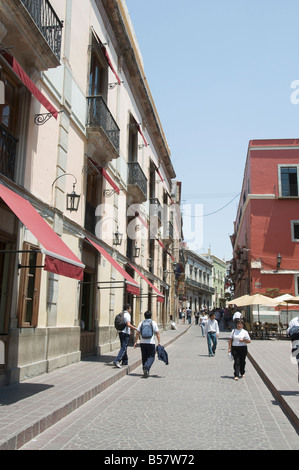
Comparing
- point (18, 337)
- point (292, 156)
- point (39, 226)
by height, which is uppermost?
point (292, 156)

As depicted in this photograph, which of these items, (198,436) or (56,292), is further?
(56,292)

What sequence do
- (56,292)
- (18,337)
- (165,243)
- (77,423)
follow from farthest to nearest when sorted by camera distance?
(165,243), (56,292), (18,337), (77,423)

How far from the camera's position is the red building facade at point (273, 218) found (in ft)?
89.7

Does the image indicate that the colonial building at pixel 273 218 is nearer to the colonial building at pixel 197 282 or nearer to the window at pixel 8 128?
the window at pixel 8 128

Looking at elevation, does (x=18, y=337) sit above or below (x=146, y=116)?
below

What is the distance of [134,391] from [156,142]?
20718 millimetres

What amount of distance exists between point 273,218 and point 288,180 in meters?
2.80

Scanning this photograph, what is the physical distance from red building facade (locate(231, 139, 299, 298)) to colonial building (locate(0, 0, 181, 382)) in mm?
10833

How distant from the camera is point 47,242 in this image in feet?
23.7

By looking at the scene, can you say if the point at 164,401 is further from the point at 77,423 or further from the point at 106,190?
the point at 106,190

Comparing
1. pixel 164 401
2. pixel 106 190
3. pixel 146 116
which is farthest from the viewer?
pixel 146 116

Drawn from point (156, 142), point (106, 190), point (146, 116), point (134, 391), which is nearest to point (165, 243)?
point (156, 142)

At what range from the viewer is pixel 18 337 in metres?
8.34

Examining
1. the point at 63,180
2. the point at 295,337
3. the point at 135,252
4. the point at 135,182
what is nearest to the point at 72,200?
the point at 63,180
